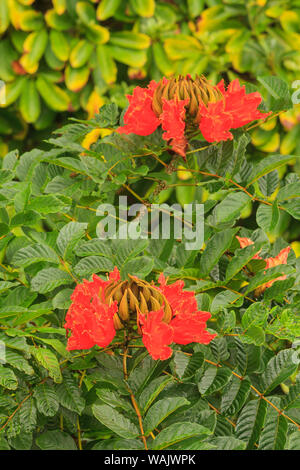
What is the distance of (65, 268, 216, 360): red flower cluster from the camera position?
1.87 feet

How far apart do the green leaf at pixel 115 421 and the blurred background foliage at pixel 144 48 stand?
1.31 meters

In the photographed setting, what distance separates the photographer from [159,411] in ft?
1.94

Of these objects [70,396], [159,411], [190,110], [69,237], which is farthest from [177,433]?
[190,110]

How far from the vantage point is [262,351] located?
2.25ft

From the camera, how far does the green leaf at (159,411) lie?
0.58m

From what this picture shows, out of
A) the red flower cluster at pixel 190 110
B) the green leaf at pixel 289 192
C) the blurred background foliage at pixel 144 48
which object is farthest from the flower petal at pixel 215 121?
the blurred background foliage at pixel 144 48

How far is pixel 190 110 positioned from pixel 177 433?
1.16ft

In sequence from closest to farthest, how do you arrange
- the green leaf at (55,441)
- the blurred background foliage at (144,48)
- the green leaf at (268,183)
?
the green leaf at (55,441) < the green leaf at (268,183) < the blurred background foliage at (144,48)

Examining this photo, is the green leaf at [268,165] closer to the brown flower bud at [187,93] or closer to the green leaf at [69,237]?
the brown flower bud at [187,93]

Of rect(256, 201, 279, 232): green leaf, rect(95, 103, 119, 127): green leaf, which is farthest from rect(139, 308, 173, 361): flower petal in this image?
rect(95, 103, 119, 127): green leaf
